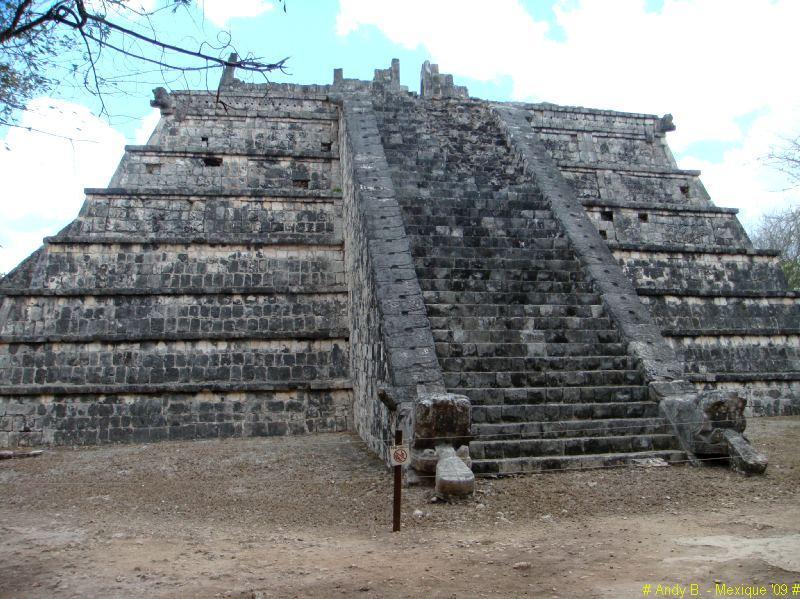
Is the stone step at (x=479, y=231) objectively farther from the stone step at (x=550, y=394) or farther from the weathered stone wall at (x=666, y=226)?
the stone step at (x=550, y=394)

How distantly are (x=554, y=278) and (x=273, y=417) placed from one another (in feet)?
15.5

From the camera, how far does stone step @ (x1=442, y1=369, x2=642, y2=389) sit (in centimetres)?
696

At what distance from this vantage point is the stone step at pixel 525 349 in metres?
7.32

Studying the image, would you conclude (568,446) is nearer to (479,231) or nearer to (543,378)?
(543,378)

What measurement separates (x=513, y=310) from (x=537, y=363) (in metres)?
0.97

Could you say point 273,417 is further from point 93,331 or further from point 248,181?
point 248,181

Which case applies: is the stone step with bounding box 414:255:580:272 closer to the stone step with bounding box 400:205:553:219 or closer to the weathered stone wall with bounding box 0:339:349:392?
the stone step with bounding box 400:205:553:219

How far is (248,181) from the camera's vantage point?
1143 cm

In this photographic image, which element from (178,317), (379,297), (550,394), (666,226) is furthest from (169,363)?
(666,226)

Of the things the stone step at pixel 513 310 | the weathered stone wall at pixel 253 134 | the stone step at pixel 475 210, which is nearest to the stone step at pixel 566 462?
the stone step at pixel 513 310

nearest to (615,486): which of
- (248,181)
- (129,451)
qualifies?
(129,451)

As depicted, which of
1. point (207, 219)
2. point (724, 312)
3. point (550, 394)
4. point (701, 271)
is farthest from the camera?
point (701, 271)

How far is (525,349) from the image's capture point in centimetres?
746

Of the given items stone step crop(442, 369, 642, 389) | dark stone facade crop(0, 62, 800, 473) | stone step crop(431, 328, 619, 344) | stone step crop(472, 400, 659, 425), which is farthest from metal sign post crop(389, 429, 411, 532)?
stone step crop(431, 328, 619, 344)
